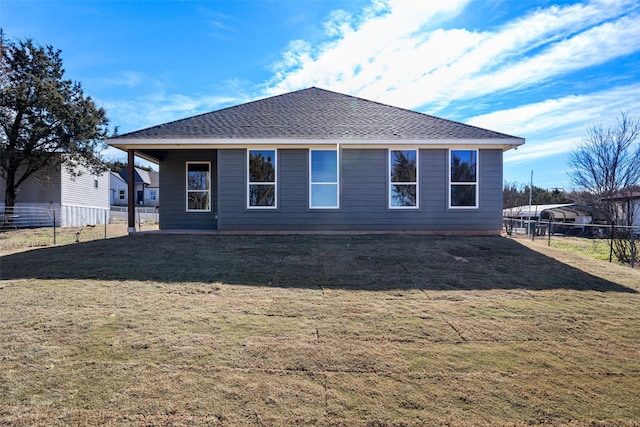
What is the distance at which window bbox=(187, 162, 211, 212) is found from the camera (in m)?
11.9

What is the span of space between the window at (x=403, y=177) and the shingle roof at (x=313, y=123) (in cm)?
59

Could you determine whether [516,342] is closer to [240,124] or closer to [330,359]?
[330,359]

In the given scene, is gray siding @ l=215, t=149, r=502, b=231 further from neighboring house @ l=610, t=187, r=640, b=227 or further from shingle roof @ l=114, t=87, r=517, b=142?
neighboring house @ l=610, t=187, r=640, b=227

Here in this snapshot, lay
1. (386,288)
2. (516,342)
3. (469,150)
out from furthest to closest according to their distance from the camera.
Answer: (469,150)
(386,288)
(516,342)

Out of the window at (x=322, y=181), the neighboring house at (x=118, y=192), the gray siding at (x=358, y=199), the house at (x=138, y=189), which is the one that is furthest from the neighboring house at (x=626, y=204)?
the neighboring house at (x=118, y=192)

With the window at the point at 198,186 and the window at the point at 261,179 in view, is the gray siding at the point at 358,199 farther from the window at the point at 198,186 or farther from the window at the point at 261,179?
the window at the point at 198,186

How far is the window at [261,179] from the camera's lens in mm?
10234

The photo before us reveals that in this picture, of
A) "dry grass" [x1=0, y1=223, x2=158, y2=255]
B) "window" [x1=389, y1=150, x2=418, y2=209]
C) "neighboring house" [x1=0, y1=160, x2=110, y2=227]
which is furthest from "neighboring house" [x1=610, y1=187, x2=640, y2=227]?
"neighboring house" [x1=0, y1=160, x2=110, y2=227]

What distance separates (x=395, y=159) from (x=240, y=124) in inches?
198

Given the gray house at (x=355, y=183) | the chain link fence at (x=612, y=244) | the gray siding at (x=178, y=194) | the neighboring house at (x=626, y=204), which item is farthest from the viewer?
the neighboring house at (x=626, y=204)

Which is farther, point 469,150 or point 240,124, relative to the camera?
point 240,124

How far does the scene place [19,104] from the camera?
60.8 ft

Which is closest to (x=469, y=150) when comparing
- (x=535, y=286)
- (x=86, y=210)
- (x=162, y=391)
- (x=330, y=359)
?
(x=535, y=286)

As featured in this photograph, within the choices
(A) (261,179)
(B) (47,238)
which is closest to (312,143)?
(A) (261,179)
